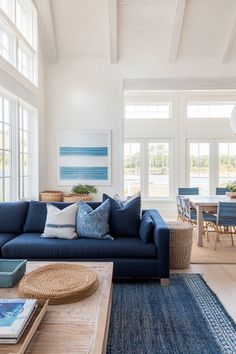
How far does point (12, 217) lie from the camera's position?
3.78 metres

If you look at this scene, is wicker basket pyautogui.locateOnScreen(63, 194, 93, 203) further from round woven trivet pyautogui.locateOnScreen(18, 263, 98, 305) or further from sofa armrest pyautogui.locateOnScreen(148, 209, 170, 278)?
round woven trivet pyautogui.locateOnScreen(18, 263, 98, 305)

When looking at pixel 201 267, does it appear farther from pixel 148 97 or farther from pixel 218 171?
pixel 148 97

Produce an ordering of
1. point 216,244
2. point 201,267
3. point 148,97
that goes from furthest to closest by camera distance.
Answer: point 148,97
point 216,244
point 201,267

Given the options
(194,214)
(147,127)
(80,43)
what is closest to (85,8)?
→ (80,43)

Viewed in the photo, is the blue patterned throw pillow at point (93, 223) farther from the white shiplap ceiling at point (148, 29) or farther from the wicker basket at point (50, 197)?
the white shiplap ceiling at point (148, 29)

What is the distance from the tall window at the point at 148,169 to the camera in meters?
8.39

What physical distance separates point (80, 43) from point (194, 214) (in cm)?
411

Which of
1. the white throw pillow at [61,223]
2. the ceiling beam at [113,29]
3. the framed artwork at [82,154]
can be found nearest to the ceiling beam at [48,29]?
the ceiling beam at [113,29]

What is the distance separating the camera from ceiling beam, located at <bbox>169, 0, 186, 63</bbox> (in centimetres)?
512

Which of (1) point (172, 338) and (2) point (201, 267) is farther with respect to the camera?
(2) point (201, 267)

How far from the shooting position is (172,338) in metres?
2.27

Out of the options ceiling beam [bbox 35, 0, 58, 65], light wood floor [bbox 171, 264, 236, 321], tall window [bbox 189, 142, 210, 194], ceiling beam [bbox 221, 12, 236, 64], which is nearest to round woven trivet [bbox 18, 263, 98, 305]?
light wood floor [bbox 171, 264, 236, 321]

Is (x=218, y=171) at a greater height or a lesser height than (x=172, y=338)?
greater

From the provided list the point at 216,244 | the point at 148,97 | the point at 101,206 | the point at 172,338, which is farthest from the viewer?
the point at 148,97
